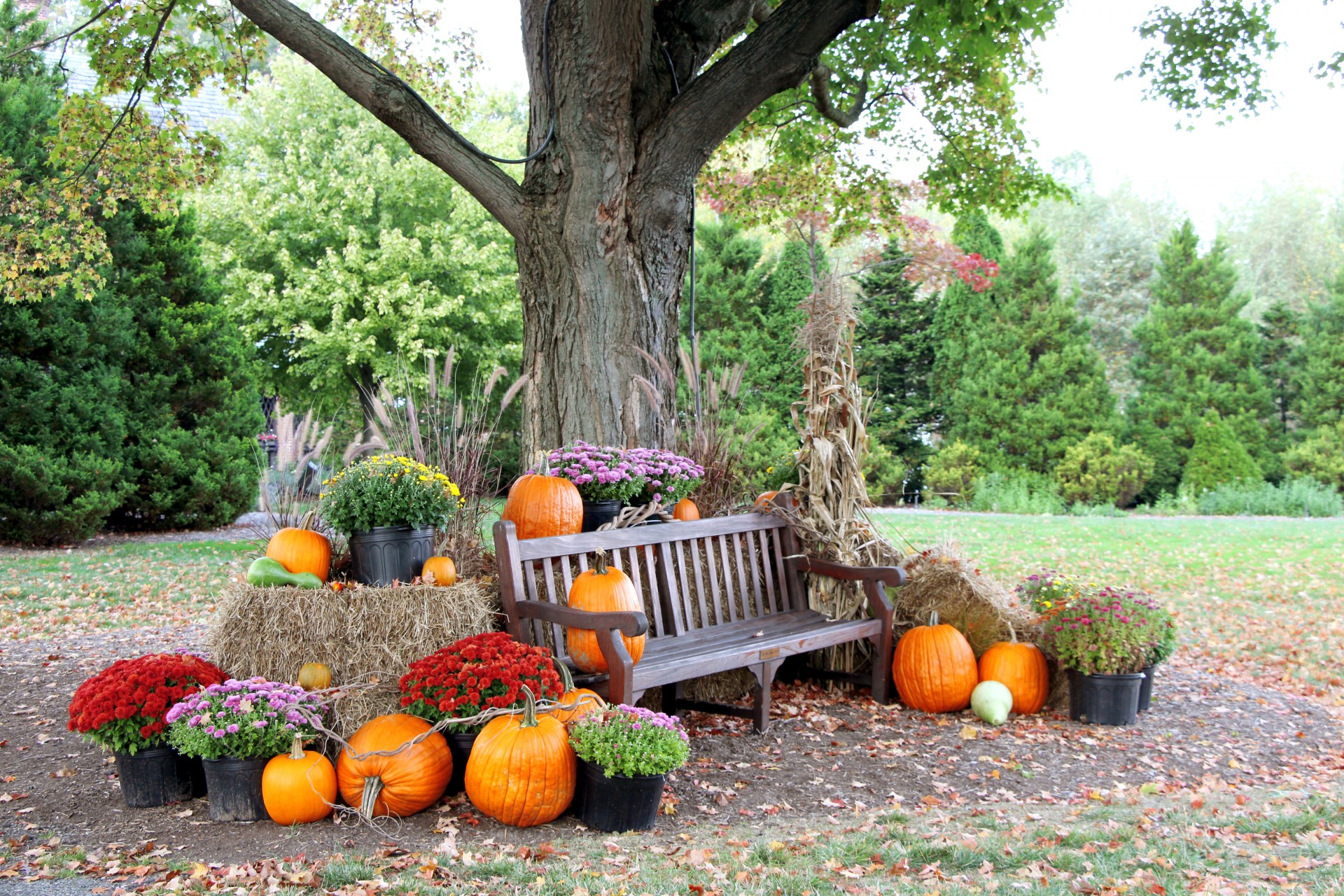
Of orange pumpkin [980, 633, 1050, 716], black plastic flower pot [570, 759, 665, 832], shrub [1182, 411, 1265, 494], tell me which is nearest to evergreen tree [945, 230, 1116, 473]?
shrub [1182, 411, 1265, 494]

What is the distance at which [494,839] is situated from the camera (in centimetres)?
312

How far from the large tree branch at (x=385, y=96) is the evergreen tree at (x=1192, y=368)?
14.1 m

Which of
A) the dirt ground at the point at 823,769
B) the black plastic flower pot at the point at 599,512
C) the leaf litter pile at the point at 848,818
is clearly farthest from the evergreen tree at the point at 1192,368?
the black plastic flower pot at the point at 599,512

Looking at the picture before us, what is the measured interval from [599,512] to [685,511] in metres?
0.49

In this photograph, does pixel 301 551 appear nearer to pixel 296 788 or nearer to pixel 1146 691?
pixel 296 788

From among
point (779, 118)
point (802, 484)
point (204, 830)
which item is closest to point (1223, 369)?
point (779, 118)

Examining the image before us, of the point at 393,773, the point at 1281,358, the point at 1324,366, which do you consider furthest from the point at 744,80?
the point at 1281,358

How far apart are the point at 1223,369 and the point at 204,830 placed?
58.2ft

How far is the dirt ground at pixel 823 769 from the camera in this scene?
319 cm

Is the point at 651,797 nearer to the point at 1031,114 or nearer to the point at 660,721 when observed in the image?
the point at 660,721

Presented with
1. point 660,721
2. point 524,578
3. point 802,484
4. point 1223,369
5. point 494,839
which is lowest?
point 494,839

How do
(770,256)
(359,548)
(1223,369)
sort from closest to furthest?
1. (359,548)
2. (1223,369)
3. (770,256)

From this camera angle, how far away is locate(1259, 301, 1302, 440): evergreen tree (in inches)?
682

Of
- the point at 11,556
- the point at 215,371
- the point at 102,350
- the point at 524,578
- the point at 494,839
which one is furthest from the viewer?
the point at 215,371
